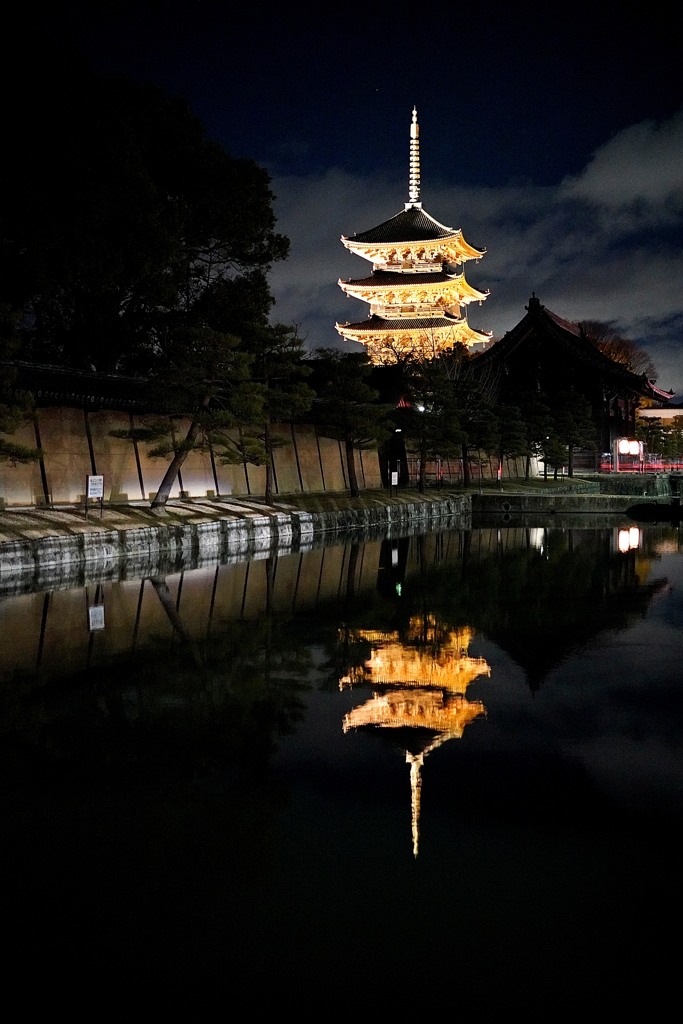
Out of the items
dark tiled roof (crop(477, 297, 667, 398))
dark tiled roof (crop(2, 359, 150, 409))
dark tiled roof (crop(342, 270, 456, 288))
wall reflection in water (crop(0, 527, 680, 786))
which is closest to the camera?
wall reflection in water (crop(0, 527, 680, 786))

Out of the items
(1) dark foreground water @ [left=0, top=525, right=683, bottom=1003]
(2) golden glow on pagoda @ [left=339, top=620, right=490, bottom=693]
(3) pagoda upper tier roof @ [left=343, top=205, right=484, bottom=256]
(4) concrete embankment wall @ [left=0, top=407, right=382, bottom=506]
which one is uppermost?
(3) pagoda upper tier roof @ [left=343, top=205, right=484, bottom=256]

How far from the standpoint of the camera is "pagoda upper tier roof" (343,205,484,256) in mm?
64625

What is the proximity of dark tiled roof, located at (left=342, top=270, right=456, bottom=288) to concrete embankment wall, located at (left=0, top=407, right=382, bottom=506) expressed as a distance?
92.5 feet

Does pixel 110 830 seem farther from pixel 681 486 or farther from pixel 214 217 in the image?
pixel 681 486

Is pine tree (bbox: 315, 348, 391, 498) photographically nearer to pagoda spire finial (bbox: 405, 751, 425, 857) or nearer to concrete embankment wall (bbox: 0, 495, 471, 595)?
concrete embankment wall (bbox: 0, 495, 471, 595)

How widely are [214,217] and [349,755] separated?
83.9 feet

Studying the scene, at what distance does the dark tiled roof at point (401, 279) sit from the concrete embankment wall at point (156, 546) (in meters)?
34.0

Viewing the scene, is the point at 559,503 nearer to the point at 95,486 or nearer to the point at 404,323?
the point at 95,486

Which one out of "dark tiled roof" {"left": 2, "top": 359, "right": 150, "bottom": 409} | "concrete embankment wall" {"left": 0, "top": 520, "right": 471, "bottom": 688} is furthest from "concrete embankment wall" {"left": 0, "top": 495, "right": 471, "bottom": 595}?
"dark tiled roof" {"left": 2, "top": 359, "right": 150, "bottom": 409}

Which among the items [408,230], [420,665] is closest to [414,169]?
[408,230]

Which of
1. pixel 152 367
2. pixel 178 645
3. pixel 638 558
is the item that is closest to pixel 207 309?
pixel 152 367

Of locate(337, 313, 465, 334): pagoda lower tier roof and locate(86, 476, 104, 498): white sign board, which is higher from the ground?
→ locate(337, 313, 465, 334): pagoda lower tier roof

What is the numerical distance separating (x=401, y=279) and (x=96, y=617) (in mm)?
54759

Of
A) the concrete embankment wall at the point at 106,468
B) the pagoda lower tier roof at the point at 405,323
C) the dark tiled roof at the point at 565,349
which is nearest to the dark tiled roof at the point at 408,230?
the pagoda lower tier roof at the point at 405,323
